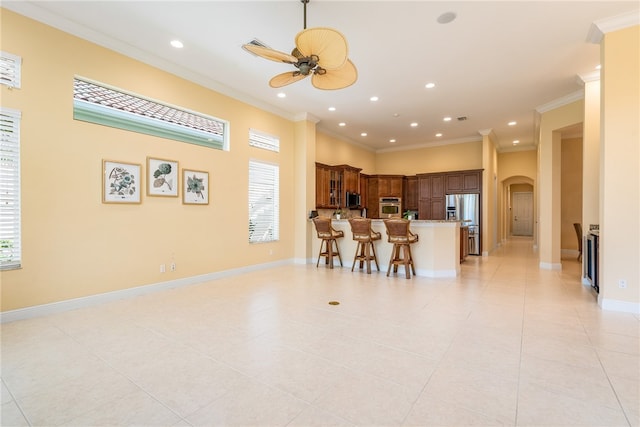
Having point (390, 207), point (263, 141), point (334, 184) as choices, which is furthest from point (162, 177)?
point (390, 207)

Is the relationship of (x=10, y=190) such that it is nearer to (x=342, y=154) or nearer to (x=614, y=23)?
(x=614, y=23)

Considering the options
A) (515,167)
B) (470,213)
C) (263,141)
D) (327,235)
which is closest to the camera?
(263,141)

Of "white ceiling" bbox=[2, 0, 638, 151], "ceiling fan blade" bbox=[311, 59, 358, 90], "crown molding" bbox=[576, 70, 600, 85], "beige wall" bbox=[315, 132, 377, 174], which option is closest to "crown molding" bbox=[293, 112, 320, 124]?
"white ceiling" bbox=[2, 0, 638, 151]

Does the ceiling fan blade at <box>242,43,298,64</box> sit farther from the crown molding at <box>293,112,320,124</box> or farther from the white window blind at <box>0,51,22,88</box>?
the crown molding at <box>293,112,320,124</box>

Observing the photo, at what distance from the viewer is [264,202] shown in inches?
258

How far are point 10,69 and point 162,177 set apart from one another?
1.97 metres

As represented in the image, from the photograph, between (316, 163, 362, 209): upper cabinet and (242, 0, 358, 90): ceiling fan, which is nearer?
(242, 0, 358, 90): ceiling fan

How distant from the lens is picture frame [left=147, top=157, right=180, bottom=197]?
14.8 feet

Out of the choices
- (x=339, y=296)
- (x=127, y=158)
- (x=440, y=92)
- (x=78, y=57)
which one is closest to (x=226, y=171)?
(x=127, y=158)

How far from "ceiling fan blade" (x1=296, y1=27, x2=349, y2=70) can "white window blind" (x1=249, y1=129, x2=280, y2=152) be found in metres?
3.48

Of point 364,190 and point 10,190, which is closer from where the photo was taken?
point 10,190

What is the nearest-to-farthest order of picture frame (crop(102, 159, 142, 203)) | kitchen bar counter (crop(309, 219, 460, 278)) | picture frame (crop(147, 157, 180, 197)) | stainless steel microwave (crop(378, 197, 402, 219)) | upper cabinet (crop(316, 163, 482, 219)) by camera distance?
1. picture frame (crop(102, 159, 142, 203))
2. picture frame (crop(147, 157, 180, 197))
3. kitchen bar counter (crop(309, 219, 460, 278))
4. upper cabinet (crop(316, 163, 482, 219))
5. stainless steel microwave (crop(378, 197, 402, 219))

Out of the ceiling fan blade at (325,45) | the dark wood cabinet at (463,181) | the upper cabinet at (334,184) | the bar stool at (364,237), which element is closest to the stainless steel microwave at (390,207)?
the upper cabinet at (334,184)

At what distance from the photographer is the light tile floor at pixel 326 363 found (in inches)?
69.7
